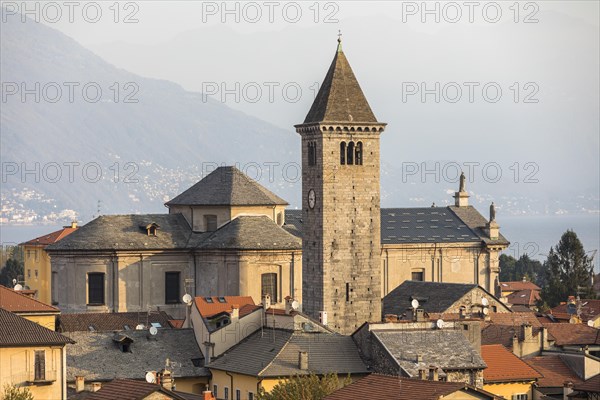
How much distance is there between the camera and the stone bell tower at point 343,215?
82.7 meters

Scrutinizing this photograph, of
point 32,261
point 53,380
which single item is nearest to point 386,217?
point 32,261

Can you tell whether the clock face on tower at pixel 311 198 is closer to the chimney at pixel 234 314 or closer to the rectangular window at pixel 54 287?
the chimney at pixel 234 314

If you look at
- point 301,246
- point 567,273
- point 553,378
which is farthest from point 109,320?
point 567,273

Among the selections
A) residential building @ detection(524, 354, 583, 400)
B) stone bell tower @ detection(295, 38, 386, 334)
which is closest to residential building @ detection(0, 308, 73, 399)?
residential building @ detection(524, 354, 583, 400)

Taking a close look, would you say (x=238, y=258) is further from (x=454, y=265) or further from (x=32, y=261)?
(x=32, y=261)

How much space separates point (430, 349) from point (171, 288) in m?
29.3

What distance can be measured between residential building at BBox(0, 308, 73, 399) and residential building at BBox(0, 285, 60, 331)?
327 inches

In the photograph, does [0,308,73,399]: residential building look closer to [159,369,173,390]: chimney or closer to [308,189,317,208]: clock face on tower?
[159,369,173,390]: chimney

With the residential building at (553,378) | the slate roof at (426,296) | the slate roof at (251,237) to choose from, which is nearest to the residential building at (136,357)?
the residential building at (553,378)

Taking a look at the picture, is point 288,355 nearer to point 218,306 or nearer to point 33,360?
point 218,306

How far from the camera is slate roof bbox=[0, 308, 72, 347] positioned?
2341 inches

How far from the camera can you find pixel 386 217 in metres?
108

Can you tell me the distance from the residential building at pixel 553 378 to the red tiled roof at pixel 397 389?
11007 millimetres

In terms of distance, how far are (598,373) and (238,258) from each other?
26494mm
